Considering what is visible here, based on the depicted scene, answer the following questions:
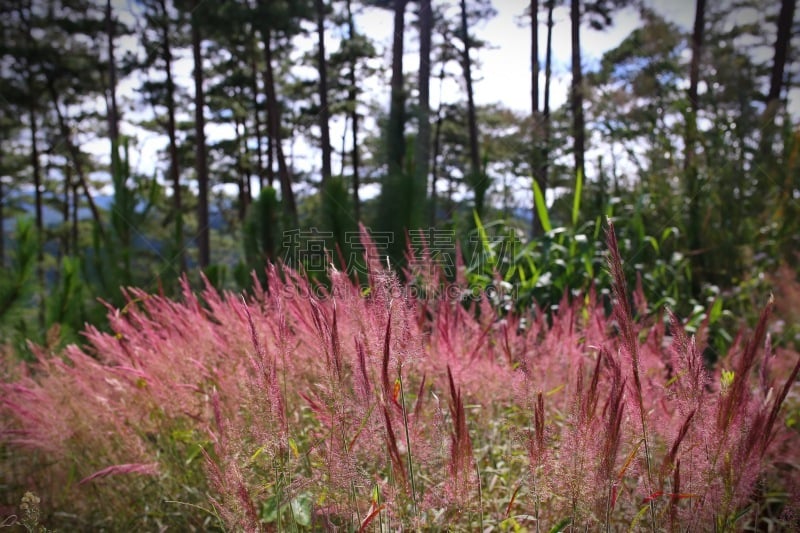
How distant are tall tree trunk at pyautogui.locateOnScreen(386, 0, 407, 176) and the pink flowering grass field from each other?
11.1 ft

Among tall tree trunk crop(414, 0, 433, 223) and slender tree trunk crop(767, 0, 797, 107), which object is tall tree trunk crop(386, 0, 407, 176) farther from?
slender tree trunk crop(767, 0, 797, 107)

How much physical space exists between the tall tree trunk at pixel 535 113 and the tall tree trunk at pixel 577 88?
278 millimetres

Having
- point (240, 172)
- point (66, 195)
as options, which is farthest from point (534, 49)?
point (66, 195)

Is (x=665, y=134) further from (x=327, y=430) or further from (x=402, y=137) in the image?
(x=327, y=430)

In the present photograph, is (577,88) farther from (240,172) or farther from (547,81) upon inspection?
(240,172)

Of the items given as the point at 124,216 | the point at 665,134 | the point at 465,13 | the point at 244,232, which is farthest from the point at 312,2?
the point at 665,134

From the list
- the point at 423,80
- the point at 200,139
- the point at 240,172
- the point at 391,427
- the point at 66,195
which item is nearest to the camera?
the point at 391,427

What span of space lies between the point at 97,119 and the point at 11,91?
1.85m

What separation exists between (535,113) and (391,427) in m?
5.16

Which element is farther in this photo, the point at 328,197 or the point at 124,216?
the point at 328,197

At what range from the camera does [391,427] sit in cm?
68

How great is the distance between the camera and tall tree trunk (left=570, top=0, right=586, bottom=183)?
3.99 meters

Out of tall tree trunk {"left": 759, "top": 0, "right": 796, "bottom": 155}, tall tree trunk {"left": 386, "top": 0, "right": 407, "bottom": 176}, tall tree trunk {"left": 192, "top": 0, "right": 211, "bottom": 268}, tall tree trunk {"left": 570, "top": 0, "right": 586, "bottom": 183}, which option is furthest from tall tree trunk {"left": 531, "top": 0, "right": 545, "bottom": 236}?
tall tree trunk {"left": 192, "top": 0, "right": 211, "bottom": 268}

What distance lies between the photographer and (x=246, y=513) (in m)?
0.69
